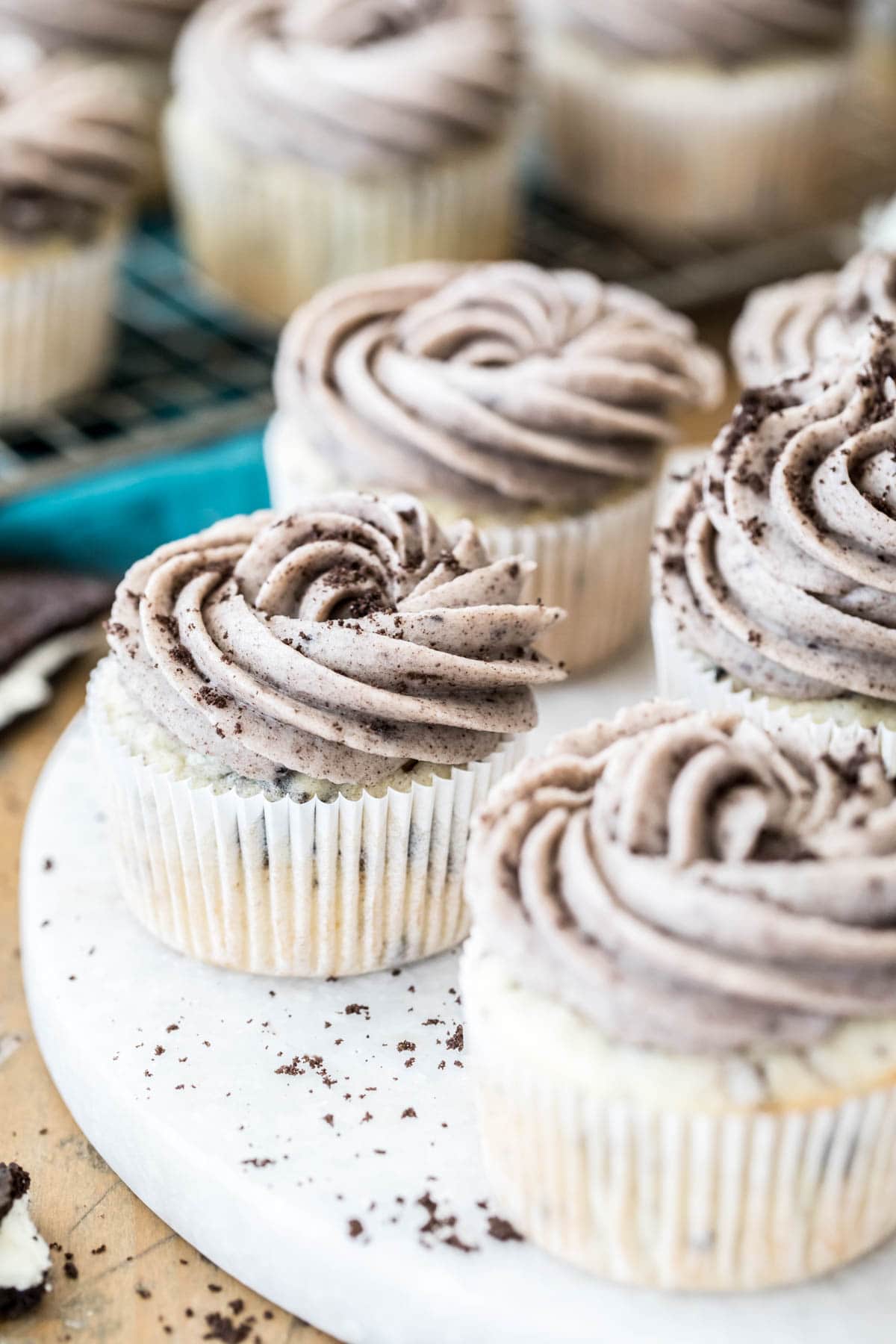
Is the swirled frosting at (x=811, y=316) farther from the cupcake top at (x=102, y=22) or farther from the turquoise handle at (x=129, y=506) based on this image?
the cupcake top at (x=102, y=22)

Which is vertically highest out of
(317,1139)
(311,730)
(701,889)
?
(701,889)

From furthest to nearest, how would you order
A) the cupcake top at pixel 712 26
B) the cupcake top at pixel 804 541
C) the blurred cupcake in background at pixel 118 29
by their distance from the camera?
the blurred cupcake in background at pixel 118 29 < the cupcake top at pixel 712 26 < the cupcake top at pixel 804 541

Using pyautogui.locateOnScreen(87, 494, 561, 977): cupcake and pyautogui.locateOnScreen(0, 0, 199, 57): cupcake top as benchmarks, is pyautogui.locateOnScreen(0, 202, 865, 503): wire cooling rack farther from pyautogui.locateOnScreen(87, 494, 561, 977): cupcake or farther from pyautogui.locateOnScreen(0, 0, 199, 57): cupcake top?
pyautogui.locateOnScreen(87, 494, 561, 977): cupcake

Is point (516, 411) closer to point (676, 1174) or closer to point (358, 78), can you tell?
point (358, 78)

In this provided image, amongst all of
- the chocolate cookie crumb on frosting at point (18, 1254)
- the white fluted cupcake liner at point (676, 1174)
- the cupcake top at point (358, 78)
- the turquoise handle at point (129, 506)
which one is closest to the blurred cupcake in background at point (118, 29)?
the cupcake top at point (358, 78)

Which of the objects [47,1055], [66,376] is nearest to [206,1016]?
[47,1055]

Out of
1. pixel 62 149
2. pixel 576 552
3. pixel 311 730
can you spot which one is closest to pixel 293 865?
pixel 311 730

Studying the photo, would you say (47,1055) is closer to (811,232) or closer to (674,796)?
(674,796)
